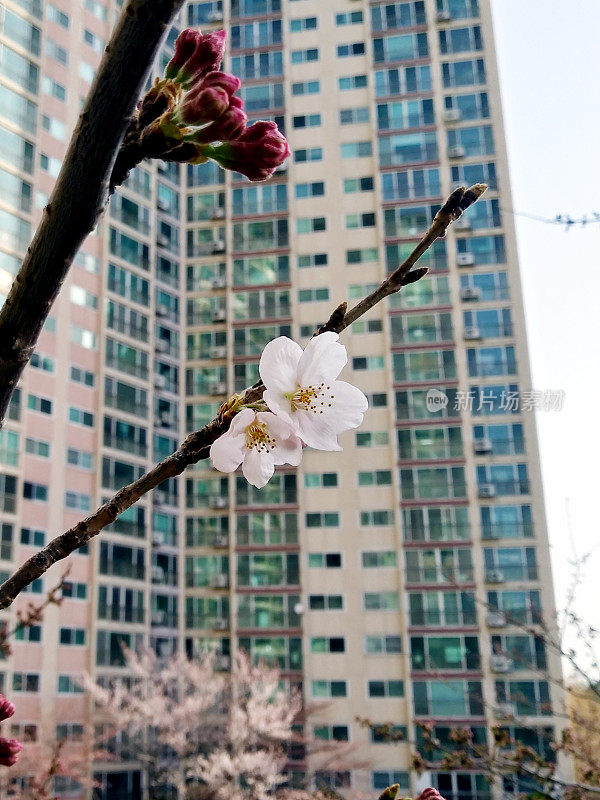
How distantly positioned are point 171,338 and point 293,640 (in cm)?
582

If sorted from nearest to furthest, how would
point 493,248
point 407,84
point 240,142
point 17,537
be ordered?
1. point 240,142
2. point 17,537
3. point 493,248
4. point 407,84

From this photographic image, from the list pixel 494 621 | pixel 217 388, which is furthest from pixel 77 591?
pixel 494 621

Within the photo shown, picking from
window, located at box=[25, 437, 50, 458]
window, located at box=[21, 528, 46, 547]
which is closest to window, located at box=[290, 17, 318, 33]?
window, located at box=[25, 437, 50, 458]

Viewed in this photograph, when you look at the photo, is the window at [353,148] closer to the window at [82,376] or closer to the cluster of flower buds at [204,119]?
the window at [82,376]

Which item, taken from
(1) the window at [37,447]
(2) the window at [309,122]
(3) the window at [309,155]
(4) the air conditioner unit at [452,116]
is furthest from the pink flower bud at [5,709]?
(2) the window at [309,122]

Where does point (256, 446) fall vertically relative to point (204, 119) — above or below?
below

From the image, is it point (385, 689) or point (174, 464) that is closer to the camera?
point (174, 464)

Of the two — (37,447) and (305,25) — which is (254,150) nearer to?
(37,447)

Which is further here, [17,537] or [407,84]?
[407,84]

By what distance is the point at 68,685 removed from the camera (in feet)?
47.7

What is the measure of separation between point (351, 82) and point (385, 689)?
11.1m

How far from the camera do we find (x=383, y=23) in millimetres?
18156

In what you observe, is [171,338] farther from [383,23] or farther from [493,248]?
[383,23]

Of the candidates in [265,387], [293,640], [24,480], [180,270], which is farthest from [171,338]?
[265,387]
